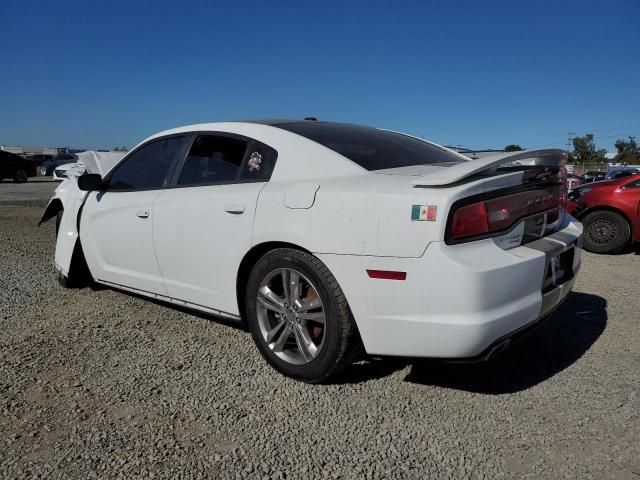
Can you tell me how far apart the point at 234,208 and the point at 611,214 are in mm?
6289

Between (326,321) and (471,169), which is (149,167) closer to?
(326,321)

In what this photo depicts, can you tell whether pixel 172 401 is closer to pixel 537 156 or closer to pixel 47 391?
pixel 47 391

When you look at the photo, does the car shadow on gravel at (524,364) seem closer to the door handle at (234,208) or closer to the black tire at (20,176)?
the door handle at (234,208)

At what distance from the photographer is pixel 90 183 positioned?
4.10 meters

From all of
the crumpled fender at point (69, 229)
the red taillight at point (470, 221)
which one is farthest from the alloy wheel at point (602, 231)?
the crumpled fender at point (69, 229)

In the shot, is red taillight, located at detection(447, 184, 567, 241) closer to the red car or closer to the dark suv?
the red car

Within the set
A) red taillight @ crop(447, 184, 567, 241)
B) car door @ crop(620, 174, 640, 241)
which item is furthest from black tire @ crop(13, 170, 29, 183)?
red taillight @ crop(447, 184, 567, 241)

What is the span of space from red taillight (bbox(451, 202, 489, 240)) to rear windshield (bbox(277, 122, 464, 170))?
0.68m

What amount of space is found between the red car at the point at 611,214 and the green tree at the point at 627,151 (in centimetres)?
7004

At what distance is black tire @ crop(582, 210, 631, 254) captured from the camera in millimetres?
7133

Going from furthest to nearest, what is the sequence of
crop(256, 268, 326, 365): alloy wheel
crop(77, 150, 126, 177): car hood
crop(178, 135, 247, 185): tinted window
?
crop(77, 150, 126, 177): car hood → crop(178, 135, 247, 185): tinted window → crop(256, 268, 326, 365): alloy wheel

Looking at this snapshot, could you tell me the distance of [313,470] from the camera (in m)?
2.11

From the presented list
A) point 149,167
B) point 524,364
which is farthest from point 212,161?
point 524,364

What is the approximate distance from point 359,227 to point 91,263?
284 cm
